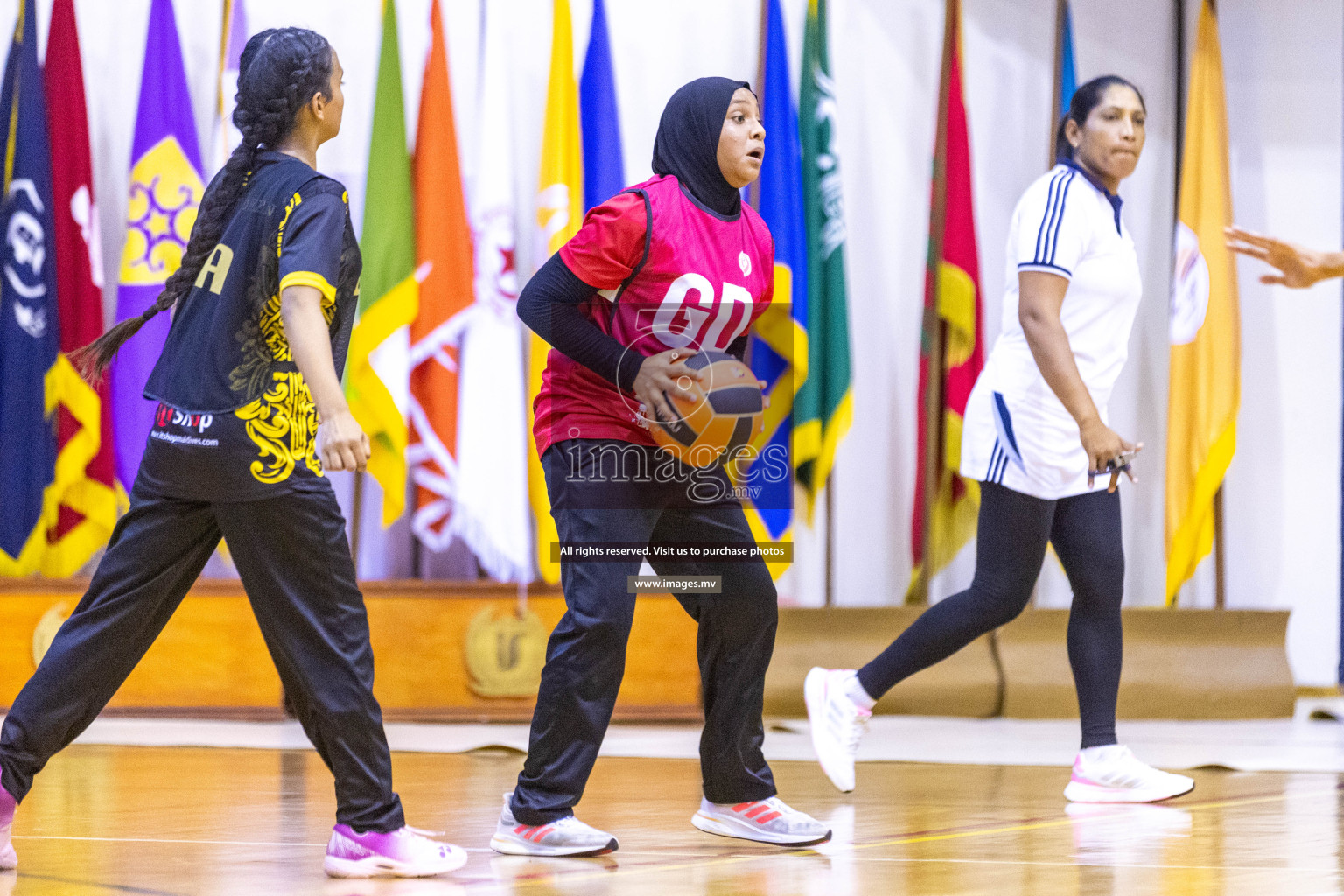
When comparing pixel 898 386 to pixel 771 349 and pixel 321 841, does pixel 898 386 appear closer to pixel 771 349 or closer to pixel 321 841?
pixel 771 349

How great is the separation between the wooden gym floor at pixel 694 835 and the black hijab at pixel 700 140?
1.02 metres

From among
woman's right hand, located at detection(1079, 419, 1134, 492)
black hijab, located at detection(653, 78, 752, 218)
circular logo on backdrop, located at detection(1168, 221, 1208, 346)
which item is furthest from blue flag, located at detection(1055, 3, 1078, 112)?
black hijab, located at detection(653, 78, 752, 218)

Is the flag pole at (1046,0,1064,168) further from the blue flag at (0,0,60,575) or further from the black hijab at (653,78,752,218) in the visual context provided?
the blue flag at (0,0,60,575)

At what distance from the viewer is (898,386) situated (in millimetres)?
5016

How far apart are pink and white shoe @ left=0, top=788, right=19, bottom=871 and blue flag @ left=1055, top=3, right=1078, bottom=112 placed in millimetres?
3916

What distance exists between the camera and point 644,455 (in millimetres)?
2107

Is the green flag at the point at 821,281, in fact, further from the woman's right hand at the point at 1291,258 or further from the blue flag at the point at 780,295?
the woman's right hand at the point at 1291,258

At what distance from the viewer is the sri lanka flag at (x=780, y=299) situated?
439 centimetres

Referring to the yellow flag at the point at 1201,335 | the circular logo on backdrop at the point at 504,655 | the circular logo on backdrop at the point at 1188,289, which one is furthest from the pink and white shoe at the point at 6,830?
the circular logo on backdrop at the point at 1188,289

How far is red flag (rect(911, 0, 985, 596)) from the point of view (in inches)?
179

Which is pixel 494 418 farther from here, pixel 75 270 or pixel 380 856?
pixel 380 856

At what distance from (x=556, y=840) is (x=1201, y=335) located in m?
3.31

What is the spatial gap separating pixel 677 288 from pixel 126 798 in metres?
1.58

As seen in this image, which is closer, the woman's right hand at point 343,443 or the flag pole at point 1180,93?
the woman's right hand at point 343,443
